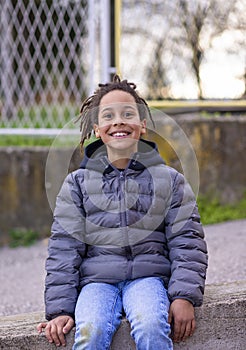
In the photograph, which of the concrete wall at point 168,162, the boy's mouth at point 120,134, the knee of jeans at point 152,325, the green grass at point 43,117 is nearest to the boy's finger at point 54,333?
the knee of jeans at point 152,325

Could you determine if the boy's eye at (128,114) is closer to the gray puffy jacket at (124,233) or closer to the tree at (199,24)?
the gray puffy jacket at (124,233)

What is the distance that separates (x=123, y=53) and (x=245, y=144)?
1.42m

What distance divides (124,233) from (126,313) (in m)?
0.31

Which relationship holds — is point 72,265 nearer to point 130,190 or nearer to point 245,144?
point 130,190

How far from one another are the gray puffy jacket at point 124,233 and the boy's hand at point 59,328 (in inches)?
1.0

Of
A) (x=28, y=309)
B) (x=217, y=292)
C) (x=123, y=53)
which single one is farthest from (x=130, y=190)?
(x=123, y=53)

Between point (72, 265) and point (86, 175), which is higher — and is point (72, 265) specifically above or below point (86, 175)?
below

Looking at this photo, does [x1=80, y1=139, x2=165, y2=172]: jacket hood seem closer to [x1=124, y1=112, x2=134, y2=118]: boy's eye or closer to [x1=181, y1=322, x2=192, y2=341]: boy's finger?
[x1=124, y1=112, x2=134, y2=118]: boy's eye

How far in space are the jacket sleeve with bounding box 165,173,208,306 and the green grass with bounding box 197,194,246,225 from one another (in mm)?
2685

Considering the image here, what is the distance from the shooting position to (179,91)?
19.5ft

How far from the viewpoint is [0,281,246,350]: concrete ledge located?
2.41 m

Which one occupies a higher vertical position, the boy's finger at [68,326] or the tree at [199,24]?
the tree at [199,24]

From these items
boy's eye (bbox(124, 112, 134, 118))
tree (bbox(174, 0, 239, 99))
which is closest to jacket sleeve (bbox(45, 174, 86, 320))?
boy's eye (bbox(124, 112, 134, 118))

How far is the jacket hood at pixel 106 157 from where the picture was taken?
258 cm
